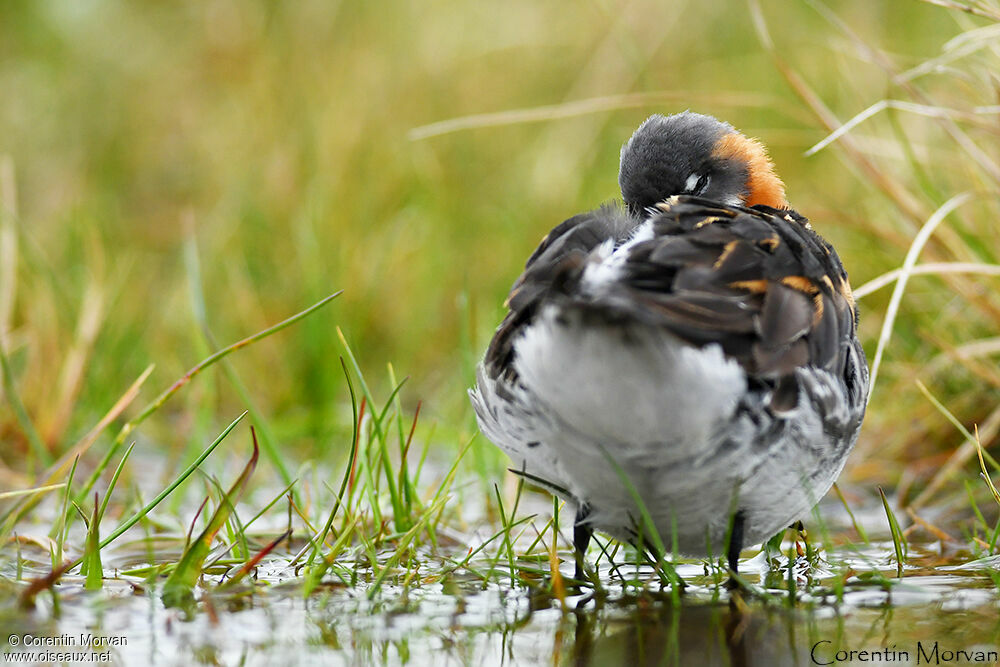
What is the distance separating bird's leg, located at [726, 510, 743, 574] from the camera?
359 cm

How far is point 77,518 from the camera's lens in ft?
15.2

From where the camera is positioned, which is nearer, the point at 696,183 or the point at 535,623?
the point at 535,623

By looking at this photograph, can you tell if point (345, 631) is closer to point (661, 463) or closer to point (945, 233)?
point (661, 463)

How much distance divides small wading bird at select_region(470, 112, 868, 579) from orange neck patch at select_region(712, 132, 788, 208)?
3.25 ft

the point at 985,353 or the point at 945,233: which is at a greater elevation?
the point at 945,233

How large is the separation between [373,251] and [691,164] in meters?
3.11

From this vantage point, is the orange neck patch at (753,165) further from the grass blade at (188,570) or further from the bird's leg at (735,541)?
the grass blade at (188,570)

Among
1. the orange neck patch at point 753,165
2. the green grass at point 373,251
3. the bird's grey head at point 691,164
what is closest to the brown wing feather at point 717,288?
the green grass at point 373,251

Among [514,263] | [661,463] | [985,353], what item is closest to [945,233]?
[985,353]

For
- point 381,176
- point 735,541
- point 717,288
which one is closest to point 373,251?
point 381,176

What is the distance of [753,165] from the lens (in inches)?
196

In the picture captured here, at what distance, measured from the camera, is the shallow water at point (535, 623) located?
2.97 metres

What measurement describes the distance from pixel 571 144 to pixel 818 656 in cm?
661

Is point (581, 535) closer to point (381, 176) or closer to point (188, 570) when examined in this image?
point (188, 570)
